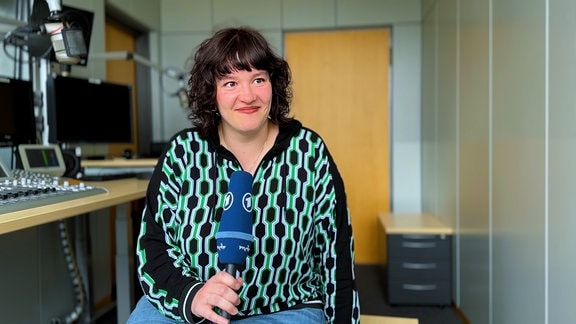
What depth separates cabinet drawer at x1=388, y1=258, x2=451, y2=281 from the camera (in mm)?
2877

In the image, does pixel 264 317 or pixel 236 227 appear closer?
pixel 236 227

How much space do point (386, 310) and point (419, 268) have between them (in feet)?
1.17

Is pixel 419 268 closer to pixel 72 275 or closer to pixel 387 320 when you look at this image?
pixel 387 320

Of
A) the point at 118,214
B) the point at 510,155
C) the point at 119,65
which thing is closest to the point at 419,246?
the point at 510,155

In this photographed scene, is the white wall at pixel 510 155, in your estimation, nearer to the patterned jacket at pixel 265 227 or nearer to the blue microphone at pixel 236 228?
the patterned jacket at pixel 265 227

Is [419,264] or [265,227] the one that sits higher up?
[265,227]

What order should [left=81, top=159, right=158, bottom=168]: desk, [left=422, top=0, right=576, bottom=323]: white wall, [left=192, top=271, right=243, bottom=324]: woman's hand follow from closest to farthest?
1. [left=192, top=271, right=243, bottom=324]: woman's hand
2. [left=422, top=0, right=576, bottom=323]: white wall
3. [left=81, top=159, right=158, bottom=168]: desk

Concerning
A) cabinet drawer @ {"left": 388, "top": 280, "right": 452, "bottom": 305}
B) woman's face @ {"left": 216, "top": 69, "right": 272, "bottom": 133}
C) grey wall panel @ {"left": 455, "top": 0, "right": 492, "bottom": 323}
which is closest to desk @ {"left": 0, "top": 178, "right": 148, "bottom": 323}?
woman's face @ {"left": 216, "top": 69, "right": 272, "bottom": 133}

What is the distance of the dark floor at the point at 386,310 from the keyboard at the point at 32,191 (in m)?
1.33

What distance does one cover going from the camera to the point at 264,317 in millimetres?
1062

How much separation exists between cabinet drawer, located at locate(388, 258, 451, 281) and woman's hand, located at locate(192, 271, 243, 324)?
2332 mm

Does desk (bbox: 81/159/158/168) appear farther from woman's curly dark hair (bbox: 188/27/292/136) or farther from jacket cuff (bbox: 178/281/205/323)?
jacket cuff (bbox: 178/281/205/323)

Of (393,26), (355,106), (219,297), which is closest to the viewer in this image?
(219,297)

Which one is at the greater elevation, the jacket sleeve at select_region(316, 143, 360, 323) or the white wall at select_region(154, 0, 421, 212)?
the white wall at select_region(154, 0, 421, 212)
